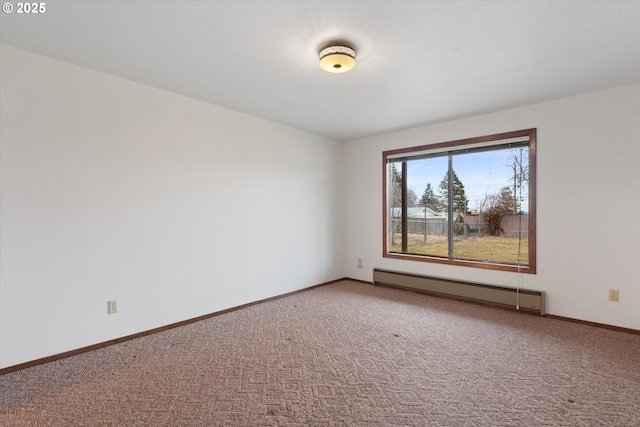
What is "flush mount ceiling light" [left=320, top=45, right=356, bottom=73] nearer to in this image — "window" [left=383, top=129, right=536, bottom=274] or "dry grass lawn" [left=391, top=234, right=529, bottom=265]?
"window" [left=383, top=129, right=536, bottom=274]

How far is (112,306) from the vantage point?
2.75m

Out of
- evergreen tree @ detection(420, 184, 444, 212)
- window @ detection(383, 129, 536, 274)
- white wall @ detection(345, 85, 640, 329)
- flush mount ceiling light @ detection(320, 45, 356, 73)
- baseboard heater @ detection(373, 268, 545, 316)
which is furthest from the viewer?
evergreen tree @ detection(420, 184, 444, 212)

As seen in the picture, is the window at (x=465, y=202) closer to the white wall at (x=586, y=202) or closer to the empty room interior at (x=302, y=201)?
the empty room interior at (x=302, y=201)

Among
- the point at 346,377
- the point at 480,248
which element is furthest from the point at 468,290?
the point at 346,377

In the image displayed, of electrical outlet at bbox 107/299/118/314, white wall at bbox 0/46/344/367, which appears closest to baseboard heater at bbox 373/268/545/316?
white wall at bbox 0/46/344/367

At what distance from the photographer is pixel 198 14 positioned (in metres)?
1.93

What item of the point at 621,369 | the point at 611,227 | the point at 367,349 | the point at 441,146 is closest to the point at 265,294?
the point at 367,349

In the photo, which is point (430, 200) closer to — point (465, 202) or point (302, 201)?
point (465, 202)

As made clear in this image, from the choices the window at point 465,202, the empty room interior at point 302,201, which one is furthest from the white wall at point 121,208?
the window at point 465,202

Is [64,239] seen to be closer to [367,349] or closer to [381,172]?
[367,349]

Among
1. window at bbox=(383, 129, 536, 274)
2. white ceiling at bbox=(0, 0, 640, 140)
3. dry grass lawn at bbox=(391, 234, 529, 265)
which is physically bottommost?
dry grass lawn at bbox=(391, 234, 529, 265)

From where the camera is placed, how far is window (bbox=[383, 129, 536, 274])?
3.66 meters

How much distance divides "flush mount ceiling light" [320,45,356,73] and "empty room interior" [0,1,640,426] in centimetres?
2

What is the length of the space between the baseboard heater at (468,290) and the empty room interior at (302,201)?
0.02 metres
